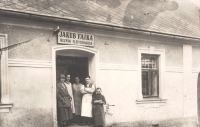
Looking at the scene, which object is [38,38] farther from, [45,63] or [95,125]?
[95,125]

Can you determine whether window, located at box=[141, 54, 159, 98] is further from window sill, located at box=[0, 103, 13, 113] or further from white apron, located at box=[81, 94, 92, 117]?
window sill, located at box=[0, 103, 13, 113]

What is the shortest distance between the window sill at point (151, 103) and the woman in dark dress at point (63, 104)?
9.12 feet

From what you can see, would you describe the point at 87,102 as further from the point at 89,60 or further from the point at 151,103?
the point at 151,103

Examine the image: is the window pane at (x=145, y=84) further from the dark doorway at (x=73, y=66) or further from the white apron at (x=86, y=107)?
the white apron at (x=86, y=107)

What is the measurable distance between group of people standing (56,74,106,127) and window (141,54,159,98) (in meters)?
2.26

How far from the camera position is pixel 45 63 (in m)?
7.33

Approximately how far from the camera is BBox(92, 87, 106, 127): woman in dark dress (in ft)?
26.3

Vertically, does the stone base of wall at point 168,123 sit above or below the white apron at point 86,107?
below

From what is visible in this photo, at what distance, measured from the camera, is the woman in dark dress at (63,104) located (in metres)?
7.55

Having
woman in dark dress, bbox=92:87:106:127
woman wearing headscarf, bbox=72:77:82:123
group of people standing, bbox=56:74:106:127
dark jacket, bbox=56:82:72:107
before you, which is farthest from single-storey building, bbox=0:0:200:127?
woman wearing headscarf, bbox=72:77:82:123

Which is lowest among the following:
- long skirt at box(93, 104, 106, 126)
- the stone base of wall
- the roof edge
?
the stone base of wall

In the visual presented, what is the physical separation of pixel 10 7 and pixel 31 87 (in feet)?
7.21

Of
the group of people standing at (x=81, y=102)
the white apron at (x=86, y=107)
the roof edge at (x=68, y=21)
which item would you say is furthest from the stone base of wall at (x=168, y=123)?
the roof edge at (x=68, y=21)

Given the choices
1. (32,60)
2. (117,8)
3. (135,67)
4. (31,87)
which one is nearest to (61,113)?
(31,87)
